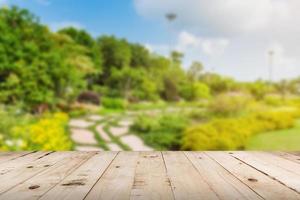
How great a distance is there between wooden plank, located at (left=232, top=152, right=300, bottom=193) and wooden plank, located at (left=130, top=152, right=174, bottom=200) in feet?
1.15

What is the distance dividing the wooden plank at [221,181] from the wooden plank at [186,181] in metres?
0.02

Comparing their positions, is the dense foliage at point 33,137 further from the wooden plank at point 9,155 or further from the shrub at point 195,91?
the shrub at point 195,91

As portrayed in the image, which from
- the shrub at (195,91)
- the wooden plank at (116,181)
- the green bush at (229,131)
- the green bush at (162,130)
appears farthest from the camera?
the shrub at (195,91)

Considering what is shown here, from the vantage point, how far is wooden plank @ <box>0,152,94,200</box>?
0.90m

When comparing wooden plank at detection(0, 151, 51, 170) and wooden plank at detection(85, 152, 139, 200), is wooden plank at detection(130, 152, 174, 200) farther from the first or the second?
wooden plank at detection(0, 151, 51, 170)

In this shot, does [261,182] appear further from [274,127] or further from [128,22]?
[128,22]

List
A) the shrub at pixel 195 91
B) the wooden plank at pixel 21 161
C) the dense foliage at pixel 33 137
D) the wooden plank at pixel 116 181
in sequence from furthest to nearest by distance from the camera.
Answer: the shrub at pixel 195 91
the dense foliage at pixel 33 137
the wooden plank at pixel 21 161
the wooden plank at pixel 116 181

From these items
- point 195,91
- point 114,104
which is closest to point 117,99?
point 114,104

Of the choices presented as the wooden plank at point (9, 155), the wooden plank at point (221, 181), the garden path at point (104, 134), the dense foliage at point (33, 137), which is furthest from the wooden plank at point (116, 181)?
the garden path at point (104, 134)

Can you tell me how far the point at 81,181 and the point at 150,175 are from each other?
224 millimetres

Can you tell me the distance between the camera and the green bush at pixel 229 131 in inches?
244

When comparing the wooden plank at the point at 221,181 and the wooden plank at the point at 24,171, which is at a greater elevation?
the wooden plank at the point at 221,181

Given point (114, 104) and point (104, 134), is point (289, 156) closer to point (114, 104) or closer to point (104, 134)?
point (104, 134)

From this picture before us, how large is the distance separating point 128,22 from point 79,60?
121 inches
